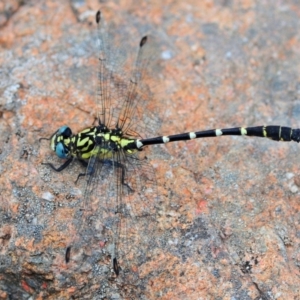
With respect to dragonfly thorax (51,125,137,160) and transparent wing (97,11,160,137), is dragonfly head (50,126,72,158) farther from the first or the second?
transparent wing (97,11,160,137)

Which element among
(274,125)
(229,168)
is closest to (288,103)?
(274,125)

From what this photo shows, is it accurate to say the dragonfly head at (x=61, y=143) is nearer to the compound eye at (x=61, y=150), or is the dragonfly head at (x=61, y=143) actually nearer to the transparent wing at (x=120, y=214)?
the compound eye at (x=61, y=150)

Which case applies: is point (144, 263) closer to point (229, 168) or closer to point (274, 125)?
point (229, 168)

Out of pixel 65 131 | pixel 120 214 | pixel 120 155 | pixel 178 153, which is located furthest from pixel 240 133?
pixel 65 131

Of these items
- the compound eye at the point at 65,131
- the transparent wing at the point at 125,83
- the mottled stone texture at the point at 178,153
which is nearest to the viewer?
the mottled stone texture at the point at 178,153

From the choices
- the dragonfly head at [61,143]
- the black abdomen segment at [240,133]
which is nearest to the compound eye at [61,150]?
the dragonfly head at [61,143]

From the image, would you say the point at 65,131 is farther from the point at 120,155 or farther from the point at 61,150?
the point at 120,155
